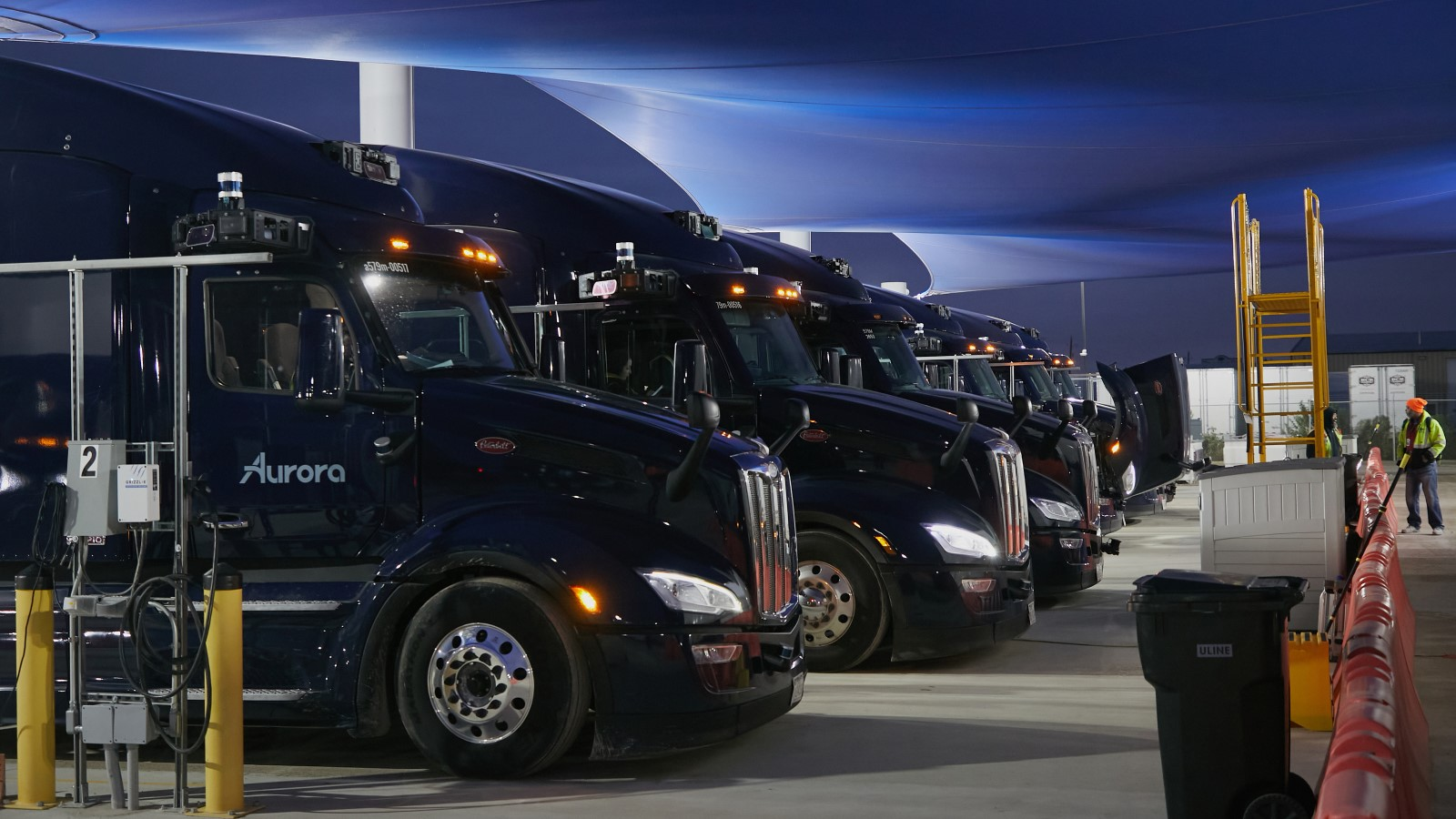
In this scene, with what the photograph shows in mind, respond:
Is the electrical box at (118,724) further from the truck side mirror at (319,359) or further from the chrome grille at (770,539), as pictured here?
the chrome grille at (770,539)

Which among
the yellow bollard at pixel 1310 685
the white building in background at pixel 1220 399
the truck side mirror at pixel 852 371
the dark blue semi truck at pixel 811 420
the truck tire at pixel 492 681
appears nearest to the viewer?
the truck tire at pixel 492 681

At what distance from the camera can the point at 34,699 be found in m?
6.35

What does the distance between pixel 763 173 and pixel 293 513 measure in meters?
16.8

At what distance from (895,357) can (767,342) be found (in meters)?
3.87

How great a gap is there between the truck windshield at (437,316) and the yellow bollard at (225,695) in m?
1.50

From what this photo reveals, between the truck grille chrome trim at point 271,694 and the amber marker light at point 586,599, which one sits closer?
the amber marker light at point 586,599

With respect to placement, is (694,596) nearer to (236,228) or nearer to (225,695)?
(225,695)

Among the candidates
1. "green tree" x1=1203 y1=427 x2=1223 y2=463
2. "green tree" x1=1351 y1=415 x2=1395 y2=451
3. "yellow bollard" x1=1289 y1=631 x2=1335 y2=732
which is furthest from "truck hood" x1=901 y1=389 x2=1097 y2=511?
"green tree" x1=1351 y1=415 x2=1395 y2=451

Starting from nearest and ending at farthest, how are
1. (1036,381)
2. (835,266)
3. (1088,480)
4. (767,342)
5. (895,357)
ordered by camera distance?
(767,342)
(1088,480)
(895,357)
(835,266)
(1036,381)

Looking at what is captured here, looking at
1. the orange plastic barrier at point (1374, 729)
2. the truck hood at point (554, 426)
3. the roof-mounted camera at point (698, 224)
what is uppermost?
the roof-mounted camera at point (698, 224)

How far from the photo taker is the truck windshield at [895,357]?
1434 centimetres

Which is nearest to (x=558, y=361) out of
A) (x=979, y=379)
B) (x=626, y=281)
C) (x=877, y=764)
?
(x=626, y=281)

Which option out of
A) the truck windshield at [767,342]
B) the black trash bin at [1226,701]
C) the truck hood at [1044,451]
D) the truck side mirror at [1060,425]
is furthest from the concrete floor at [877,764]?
the truck side mirror at [1060,425]

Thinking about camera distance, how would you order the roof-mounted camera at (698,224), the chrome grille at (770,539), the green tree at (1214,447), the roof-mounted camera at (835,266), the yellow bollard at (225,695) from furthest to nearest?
the green tree at (1214,447), the roof-mounted camera at (835,266), the roof-mounted camera at (698,224), the chrome grille at (770,539), the yellow bollard at (225,695)
